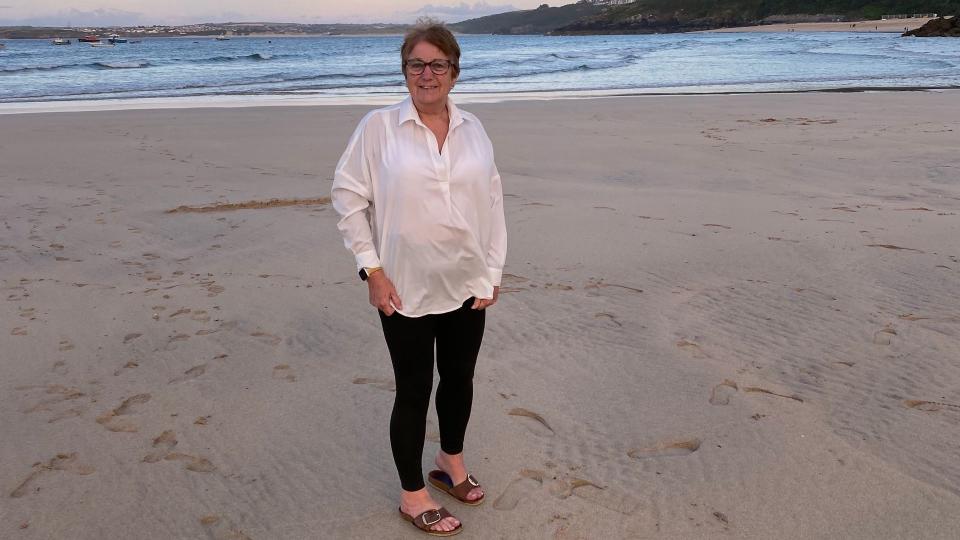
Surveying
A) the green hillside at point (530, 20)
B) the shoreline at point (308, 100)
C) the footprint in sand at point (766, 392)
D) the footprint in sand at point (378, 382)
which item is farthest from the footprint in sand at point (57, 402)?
the green hillside at point (530, 20)

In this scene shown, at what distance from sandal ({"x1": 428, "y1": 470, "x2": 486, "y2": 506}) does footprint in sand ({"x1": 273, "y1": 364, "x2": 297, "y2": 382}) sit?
113 cm

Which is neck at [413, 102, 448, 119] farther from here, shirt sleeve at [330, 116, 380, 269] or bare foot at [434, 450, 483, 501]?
bare foot at [434, 450, 483, 501]

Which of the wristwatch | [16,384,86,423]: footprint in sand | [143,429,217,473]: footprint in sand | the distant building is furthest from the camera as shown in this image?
the distant building

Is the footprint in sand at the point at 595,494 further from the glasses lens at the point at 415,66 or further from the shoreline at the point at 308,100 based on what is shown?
the shoreline at the point at 308,100

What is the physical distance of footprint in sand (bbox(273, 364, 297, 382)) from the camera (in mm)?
3717

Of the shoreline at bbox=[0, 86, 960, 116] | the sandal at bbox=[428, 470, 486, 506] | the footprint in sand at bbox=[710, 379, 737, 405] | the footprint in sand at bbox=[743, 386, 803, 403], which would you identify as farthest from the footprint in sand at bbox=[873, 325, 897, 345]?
the shoreline at bbox=[0, 86, 960, 116]

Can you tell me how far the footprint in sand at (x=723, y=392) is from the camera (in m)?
3.44

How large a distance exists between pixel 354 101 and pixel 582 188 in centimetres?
1126

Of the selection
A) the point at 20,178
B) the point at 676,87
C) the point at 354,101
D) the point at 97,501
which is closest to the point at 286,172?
the point at 20,178

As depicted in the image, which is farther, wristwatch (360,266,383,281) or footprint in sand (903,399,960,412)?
footprint in sand (903,399,960,412)

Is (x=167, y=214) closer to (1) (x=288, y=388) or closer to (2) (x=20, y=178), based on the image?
(2) (x=20, y=178)

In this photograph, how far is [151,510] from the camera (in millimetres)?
2701

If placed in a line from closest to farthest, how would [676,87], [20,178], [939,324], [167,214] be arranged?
[939,324]
[167,214]
[20,178]
[676,87]

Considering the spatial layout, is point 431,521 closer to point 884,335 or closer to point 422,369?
point 422,369
